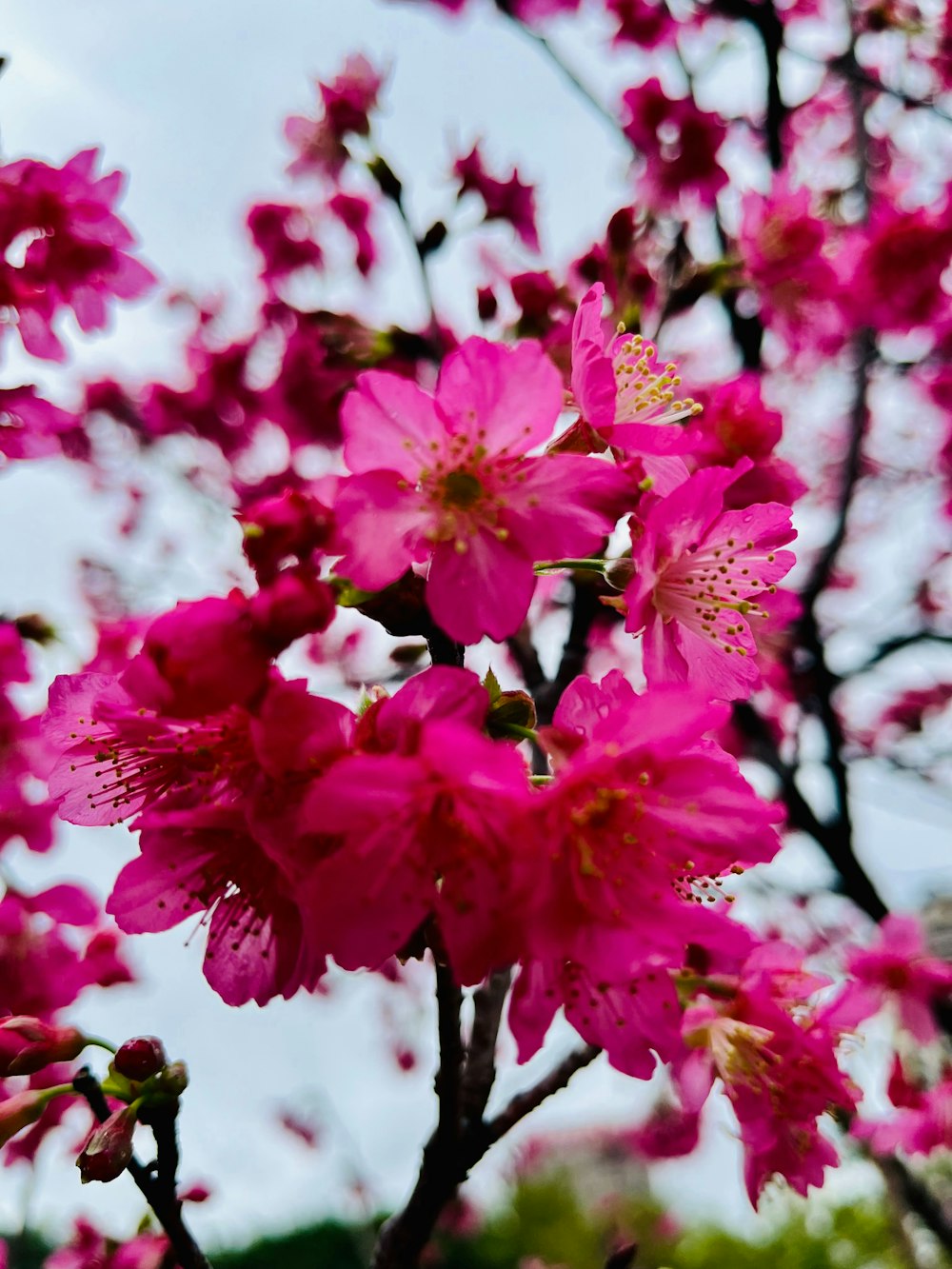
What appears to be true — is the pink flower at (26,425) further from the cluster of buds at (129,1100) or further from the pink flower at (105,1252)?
the pink flower at (105,1252)

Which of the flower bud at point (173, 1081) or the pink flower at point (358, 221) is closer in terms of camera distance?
the flower bud at point (173, 1081)

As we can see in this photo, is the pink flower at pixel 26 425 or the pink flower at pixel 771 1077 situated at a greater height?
the pink flower at pixel 26 425

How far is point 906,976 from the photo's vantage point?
7.64 feet

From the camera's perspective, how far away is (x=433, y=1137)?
3.62 ft

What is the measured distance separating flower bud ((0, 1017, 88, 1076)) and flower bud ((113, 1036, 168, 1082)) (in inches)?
4.2

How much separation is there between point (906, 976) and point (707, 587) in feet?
5.73

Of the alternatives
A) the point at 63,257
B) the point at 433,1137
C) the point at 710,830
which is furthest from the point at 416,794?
the point at 63,257

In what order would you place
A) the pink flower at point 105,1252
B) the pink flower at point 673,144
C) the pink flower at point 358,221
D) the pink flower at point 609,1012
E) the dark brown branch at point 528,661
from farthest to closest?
the pink flower at point 358,221 < the pink flower at point 673,144 < the dark brown branch at point 528,661 < the pink flower at point 105,1252 < the pink flower at point 609,1012

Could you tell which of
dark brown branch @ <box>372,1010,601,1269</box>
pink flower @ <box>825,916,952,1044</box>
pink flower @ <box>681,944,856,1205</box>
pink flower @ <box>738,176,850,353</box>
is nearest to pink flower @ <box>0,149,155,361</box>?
dark brown branch @ <box>372,1010,601,1269</box>

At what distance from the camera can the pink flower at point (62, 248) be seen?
1.48 m

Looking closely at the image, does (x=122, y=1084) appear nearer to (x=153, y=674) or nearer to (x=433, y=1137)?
(x=433, y=1137)

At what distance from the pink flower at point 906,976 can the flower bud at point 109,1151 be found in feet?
6.36

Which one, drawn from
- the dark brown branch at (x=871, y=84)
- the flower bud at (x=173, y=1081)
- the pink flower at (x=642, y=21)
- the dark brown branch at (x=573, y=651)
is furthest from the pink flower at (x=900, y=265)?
the flower bud at (x=173, y=1081)

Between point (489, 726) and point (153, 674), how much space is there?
0.33 metres
